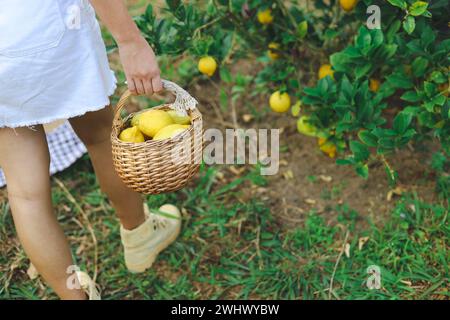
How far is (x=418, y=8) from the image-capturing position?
1.59 meters

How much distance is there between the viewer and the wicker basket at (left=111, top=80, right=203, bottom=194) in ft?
4.42

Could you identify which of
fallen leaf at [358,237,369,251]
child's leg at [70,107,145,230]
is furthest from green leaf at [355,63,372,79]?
child's leg at [70,107,145,230]

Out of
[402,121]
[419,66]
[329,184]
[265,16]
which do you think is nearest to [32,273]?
[329,184]

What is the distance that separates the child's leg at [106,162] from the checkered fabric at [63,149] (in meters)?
0.67

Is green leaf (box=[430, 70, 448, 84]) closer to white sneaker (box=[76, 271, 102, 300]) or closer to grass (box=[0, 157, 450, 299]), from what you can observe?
grass (box=[0, 157, 450, 299])

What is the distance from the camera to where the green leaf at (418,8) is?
5.15 feet

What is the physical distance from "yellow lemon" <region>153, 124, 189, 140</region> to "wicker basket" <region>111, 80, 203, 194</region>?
22 millimetres

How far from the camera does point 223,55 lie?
2.09 m

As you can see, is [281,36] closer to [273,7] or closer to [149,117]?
[273,7]

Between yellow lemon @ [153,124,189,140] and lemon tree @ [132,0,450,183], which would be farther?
lemon tree @ [132,0,450,183]

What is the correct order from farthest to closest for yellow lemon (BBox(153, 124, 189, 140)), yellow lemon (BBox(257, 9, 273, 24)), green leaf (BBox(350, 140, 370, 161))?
yellow lemon (BBox(257, 9, 273, 24)) → green leaf (BBox(350, 140, 370, 161)) → yellow lemon (BBox(153, 124, 189, 140))

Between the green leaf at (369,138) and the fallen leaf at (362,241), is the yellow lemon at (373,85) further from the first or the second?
the fallen leaf at (362,241)

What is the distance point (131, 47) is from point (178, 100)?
247 mm
